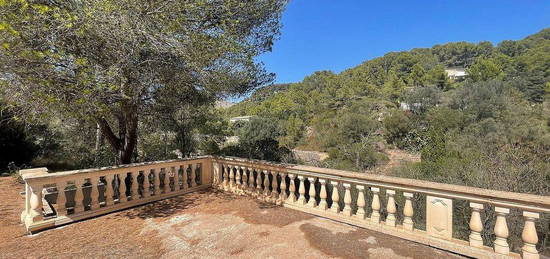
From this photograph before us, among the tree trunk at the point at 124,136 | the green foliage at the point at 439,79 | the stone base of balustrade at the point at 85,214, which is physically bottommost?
the stone base of balustrade at the point at 85,214

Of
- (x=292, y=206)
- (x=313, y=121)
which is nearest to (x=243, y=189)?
(x=292, y=206)

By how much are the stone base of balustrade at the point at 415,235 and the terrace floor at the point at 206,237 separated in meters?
0.07

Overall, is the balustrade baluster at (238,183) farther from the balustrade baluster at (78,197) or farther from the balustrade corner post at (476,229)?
the balustrade corner post at (476,229)

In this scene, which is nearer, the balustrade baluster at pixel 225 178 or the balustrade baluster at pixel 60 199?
the balustrade baluster at pixel 60 199

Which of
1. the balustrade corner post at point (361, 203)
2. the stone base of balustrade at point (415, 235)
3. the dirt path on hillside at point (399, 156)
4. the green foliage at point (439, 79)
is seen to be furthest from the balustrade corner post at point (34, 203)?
the green foliage at point (439, 79)

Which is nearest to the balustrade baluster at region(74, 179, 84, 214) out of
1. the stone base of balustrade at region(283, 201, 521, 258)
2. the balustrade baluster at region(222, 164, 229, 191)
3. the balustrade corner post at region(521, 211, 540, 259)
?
the balustrade baluster at region(222, 164, 229, 191)

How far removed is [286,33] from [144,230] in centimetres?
438

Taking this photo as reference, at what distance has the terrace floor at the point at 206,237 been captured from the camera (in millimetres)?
2373

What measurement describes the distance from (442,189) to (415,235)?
1.92ft

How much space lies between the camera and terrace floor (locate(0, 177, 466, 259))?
2373mm

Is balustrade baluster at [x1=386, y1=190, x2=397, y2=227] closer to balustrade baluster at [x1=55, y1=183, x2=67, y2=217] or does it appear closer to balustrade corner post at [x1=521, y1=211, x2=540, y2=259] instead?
balustrade corner post at [x1=521, y1=211, x2=540, y2=259]

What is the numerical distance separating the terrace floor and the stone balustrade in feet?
0.44

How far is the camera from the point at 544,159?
977cm

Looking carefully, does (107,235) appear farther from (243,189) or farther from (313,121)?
(313,121)
